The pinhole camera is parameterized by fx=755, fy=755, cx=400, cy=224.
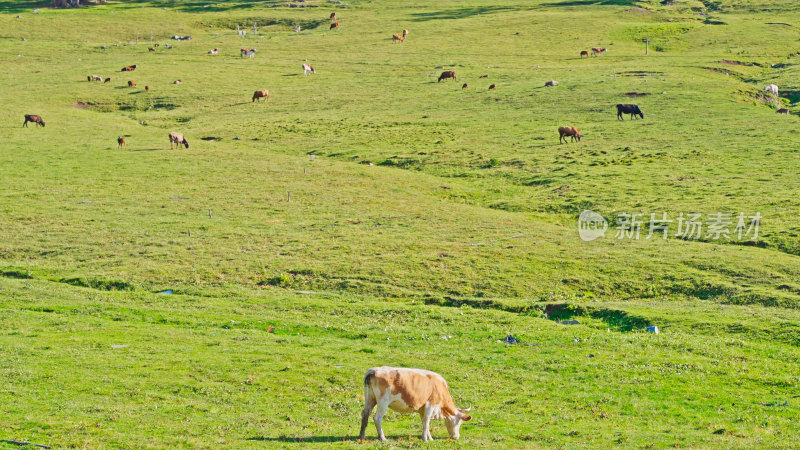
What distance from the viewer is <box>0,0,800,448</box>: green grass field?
1981cm

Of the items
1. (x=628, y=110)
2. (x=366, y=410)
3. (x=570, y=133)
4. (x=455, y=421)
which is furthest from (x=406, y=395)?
(x=628, y=110)

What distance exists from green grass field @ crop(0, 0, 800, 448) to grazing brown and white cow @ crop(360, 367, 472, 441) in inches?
39.4

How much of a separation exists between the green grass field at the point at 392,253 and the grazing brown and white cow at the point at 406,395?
3.28 ft

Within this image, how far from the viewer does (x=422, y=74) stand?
92125 mm

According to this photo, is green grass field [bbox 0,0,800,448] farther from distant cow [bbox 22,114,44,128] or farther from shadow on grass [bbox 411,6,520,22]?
shadow on grass [bbox 411,6,520,22]

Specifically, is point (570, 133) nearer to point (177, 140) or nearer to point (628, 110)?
point (628, 110)

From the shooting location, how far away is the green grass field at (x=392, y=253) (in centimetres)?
1981

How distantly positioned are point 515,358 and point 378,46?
3526 inches

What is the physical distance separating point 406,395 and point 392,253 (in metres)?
21.7

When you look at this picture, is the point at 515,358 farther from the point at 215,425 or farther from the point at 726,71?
the point at 726,71

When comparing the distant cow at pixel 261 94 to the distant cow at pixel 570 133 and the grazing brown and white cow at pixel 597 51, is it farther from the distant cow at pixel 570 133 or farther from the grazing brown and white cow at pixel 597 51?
the grazing brown and white cow at pixel 597 51

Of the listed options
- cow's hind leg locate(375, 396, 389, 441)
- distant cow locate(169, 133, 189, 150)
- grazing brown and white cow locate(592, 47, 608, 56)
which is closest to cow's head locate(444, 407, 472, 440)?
cow's hind leg locate(375, 396, 389, 441)

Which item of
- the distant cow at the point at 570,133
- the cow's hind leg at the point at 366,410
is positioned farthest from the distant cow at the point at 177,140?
the cow's hind leg at the point at 366,410

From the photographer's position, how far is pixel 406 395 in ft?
52.8
